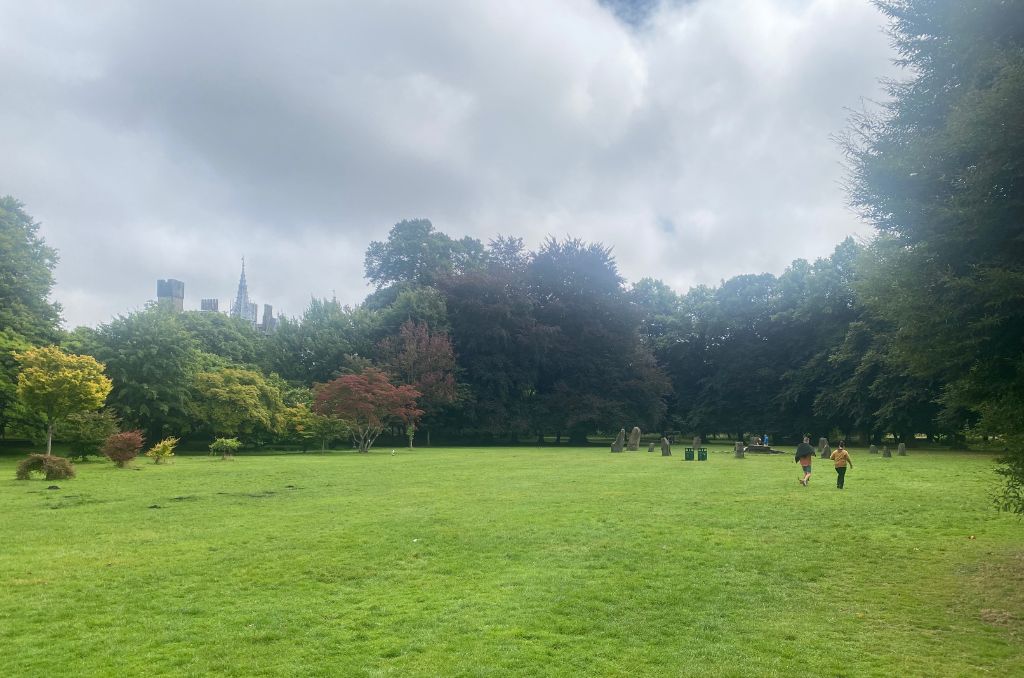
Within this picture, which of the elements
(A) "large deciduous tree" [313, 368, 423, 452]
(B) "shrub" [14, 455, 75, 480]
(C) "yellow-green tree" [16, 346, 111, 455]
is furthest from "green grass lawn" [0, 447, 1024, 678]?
(A) "large deciduous tree" [313, 368, 423, 452]

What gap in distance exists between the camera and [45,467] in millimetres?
20219

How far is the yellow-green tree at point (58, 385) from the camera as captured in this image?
89.5 feet

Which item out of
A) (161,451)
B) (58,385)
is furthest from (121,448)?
(58,385)

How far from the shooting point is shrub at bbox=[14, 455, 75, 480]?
20141mm

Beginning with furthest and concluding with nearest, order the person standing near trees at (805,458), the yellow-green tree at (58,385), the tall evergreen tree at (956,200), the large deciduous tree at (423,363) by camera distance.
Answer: the large deciduous tree at (423,363), the yellow-green tree at (58,385), the person standing near trees at (805,458), the tall evergreen tree at (956,200)

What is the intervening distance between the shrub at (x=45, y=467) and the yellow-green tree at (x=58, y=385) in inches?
303

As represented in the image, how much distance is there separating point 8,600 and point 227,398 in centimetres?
3251

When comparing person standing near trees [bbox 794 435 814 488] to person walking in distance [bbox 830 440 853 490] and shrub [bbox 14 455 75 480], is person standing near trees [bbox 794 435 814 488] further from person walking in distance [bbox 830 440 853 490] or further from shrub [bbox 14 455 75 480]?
shrub [bbox 14 455 75 480]

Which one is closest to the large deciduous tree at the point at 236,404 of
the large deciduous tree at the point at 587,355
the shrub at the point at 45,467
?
the shrub at the point at 45,467

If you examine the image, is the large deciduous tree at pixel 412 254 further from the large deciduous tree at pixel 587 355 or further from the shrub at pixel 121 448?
the shrub at pixel 121 448

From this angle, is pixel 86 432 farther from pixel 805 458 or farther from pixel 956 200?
pixel 956 200

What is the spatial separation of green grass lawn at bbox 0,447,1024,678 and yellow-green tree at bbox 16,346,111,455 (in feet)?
44.7

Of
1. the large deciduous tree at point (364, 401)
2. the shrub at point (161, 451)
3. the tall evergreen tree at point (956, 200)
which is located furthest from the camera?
the large deciduous tree at point (364, 401)

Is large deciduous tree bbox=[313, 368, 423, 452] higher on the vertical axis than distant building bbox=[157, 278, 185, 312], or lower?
lower
